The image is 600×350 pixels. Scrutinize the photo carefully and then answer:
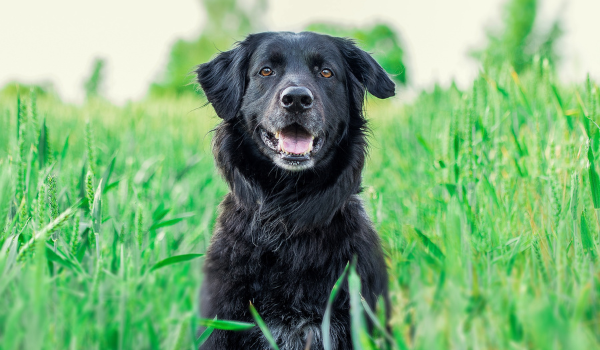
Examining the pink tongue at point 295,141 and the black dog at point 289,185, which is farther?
the pink tongue at point 295,141

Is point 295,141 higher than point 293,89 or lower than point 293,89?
lower

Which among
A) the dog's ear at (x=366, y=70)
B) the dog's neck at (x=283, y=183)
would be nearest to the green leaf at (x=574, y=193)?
the dog's neck at (x=283, y=183)

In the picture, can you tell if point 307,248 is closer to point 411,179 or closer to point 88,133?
point 88,133

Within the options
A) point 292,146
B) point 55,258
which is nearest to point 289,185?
point 292,146

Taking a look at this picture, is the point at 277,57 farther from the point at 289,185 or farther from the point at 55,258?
the point at 55,258

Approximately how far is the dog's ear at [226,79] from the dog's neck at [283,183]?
120 millimetres

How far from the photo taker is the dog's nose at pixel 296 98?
2.30 metres

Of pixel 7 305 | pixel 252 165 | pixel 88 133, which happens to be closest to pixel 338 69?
pixel 252 165

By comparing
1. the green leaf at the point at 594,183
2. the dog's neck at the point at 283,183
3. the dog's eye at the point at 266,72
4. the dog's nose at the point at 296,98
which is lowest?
the dog's neck at the point at 283,183

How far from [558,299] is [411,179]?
3.06m

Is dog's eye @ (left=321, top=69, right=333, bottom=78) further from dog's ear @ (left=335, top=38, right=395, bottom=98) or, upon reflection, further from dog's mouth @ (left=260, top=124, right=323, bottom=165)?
dog's mouth @ (left=260, top=124, right=323, bottom=165)

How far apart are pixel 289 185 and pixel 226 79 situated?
0.83 metres

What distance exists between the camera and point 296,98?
231 centimetres

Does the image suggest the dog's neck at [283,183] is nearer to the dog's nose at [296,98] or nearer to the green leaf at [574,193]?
the dog's nose at [296,98]
